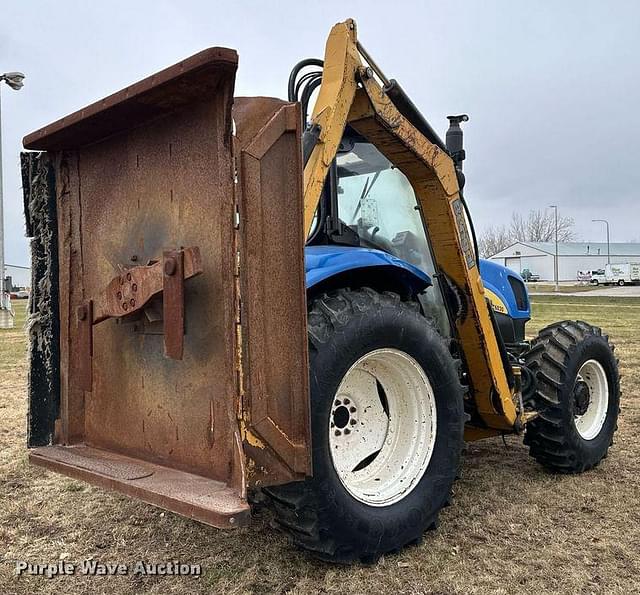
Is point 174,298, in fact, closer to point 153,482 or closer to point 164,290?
point 164,290

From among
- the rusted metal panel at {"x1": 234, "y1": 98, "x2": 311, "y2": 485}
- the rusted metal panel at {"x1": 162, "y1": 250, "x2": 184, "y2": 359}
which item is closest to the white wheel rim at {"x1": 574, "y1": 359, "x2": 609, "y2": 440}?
the rusted metal panel at {"x1": 234, "y1": 98, "x2": 311, "y2": 485}

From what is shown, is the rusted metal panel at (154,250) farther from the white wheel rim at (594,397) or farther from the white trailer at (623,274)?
the white trailer at (623,274)

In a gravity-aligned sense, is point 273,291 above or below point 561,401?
above

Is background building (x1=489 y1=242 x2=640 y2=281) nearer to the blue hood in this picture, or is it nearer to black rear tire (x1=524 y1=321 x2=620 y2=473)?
black rear tire (x1=524 y1=321 x2=620 y2=473)

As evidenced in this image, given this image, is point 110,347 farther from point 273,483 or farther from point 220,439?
point 273,483

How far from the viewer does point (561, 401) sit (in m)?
4.36

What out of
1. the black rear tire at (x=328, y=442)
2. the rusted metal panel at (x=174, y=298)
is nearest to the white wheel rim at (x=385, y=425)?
the black rear tire at (x=328, y=442)

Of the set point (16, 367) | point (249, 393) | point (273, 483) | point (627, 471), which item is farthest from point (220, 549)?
point (16, 367)

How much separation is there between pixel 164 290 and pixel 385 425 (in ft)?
4.55

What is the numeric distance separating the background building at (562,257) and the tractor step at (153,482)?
78.5 m

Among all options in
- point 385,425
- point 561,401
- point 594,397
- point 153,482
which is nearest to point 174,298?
point 153,482

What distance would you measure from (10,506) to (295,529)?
7.09 ft

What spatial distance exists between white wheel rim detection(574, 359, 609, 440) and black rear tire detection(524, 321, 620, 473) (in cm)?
7

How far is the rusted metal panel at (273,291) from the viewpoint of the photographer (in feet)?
8.32
